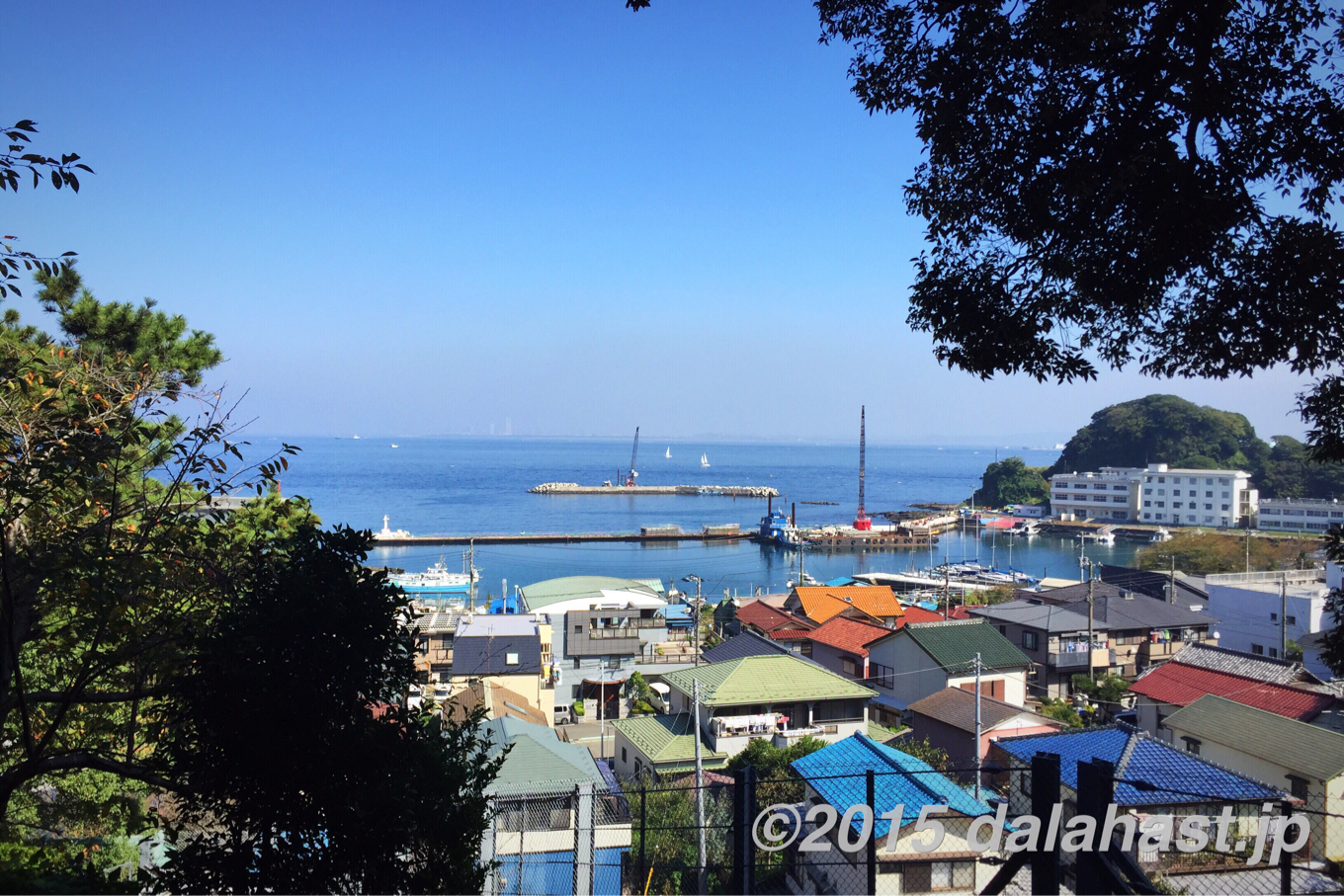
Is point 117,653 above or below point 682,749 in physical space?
above

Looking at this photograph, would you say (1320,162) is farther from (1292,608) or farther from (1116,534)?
(1116,534)

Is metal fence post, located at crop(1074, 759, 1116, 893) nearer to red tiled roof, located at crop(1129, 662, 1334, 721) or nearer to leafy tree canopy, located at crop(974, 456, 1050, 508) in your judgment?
red tiled roof, located at crop(1129, 662, 1334, 721)

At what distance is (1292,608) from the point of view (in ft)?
37.1

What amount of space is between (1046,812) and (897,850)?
5.90 ft

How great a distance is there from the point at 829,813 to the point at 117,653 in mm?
1893

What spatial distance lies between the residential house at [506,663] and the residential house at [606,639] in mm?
626

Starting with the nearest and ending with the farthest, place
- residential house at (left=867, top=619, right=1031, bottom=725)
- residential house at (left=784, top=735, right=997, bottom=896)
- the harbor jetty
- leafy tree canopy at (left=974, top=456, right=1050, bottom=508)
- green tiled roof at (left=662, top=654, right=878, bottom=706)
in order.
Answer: residential house at (left=784, top=735, right=997, bottom=896), green tiled roof at (left=662, top=654, right=878, bottom=706), residential house at (left=867, top=619, right=1031, bottom=725), leafy tree canopy at (left=974, top=456, right=1050, bottom=508), the harbor jetty

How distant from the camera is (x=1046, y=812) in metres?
1.55

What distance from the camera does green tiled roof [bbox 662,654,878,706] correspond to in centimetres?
688

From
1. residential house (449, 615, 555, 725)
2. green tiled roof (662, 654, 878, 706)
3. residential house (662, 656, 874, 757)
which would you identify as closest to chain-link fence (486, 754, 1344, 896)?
residential house (662, 656, 874, 757)

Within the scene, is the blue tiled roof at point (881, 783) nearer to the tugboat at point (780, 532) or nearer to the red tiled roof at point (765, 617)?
the red tiled roof at point (765, 617)

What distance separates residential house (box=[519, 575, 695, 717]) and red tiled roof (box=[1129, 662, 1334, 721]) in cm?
503

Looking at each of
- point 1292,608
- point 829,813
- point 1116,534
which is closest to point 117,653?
point 829,813

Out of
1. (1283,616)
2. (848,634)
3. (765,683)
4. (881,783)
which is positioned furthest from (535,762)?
(1283,616)
